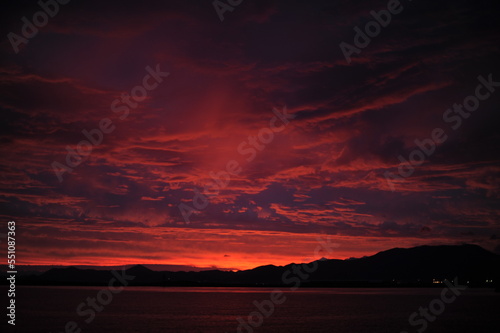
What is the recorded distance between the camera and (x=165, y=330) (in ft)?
250

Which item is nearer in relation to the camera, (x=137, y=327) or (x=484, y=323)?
(x=137, y=327)

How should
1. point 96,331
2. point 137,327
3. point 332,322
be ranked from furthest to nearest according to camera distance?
1. point 332,322
2. point 137,327
3. point 96,331

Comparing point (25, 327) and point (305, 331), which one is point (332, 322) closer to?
point (305, 331)

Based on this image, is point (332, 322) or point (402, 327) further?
point (332, 322)

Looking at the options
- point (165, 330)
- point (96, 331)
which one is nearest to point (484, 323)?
point (165, 330)

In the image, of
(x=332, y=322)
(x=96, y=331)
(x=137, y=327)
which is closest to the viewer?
Answer: (x=96, y=331)

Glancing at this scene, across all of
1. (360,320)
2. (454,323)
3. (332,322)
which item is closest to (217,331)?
(332,322)

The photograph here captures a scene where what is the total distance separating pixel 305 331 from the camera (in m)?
75.9

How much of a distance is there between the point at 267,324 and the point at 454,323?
3583 centimetres

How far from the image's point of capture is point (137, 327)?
261ft

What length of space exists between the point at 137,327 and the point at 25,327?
55.2 ft

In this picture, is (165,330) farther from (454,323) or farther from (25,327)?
(454,323)

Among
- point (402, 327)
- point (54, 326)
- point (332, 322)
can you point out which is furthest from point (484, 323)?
point (54, 326)

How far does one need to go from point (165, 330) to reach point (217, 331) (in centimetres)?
817
